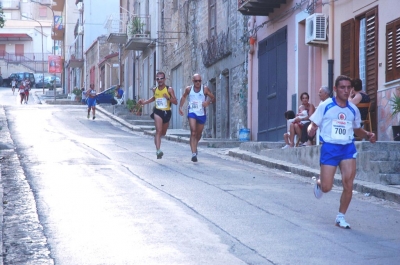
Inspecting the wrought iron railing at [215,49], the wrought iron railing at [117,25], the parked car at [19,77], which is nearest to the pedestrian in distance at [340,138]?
the wrought iron railing at [215,49]

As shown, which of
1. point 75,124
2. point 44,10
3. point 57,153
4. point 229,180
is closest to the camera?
point 229,180

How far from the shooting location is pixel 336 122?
9.35 metres

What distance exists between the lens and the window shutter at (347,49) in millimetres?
17781

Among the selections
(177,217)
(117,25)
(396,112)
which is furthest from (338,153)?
(117,25)

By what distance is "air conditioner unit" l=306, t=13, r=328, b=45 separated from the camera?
62.5 ft

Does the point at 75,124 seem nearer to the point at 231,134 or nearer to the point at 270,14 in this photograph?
the point at 231,134

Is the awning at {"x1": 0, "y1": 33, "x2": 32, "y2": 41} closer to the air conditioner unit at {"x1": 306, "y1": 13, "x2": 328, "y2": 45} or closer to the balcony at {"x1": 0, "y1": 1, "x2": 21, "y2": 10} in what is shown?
the balcony at {"x1": 0, "y1": 1, "x2": 21, "y2": 10}

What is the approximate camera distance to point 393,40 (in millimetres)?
15891

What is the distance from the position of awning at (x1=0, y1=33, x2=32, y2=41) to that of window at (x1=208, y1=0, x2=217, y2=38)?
72.0 metres

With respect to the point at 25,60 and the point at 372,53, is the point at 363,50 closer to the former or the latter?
the point at 372,53

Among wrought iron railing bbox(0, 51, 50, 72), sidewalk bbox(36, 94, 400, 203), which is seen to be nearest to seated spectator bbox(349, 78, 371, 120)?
sidewalk bbox(36, 94, 400, 203)

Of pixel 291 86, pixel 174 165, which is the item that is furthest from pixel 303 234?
pixel 291 86

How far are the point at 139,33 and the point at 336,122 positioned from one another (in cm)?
3131

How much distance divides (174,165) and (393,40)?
4.55m
